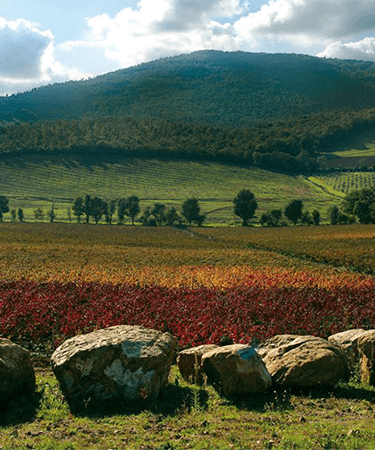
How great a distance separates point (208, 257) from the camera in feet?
145

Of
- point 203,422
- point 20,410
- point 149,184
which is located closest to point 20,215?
point 149,184

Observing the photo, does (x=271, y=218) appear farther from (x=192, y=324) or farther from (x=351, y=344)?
(x=351, y=344)

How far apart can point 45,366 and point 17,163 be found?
18175cm

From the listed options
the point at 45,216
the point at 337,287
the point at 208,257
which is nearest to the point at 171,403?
the point at 337,287

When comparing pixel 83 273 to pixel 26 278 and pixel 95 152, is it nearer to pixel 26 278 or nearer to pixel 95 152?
pixel 26 278

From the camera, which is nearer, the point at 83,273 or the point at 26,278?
the point at 26,278

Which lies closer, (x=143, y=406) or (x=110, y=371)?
(x=143, y=406)

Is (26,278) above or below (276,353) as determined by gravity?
below

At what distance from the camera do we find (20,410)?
997 centimetres

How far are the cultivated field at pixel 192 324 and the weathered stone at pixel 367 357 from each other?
320mm

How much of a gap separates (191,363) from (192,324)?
461cm

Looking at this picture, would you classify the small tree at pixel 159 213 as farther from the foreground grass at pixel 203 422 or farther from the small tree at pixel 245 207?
the foreground grass at pixel 203 422

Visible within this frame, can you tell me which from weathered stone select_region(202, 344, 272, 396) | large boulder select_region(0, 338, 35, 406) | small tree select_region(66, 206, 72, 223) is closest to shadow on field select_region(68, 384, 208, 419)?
weathered stone select_region(202, 344, 272, 396)

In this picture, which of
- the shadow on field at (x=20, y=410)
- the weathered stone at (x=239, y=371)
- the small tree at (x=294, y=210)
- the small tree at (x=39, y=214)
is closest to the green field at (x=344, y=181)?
the small tree at (x=294, y=210)
